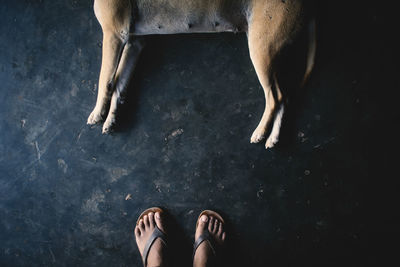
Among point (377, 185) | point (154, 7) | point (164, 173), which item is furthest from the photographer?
point (164, 173)

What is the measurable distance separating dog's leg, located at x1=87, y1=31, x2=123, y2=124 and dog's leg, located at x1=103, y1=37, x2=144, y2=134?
5 cm

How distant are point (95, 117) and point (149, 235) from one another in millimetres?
948

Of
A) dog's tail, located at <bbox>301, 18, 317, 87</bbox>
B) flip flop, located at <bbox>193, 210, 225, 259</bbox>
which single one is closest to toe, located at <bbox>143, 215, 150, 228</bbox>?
flip flop, located at <bbox>193, 210, 225, 259</bbox>

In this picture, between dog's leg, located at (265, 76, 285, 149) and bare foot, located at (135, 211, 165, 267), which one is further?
bare foot, located at (135, 211, 165, 267)

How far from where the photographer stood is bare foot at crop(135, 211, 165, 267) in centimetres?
186

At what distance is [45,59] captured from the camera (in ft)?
6.34

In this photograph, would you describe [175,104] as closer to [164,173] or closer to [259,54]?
[164,173]

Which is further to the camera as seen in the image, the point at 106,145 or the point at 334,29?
the point at 106,145

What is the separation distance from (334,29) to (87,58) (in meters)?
1.82

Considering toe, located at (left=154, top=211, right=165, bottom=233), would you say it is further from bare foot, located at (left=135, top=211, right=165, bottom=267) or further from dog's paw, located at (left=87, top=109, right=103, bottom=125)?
dog's paw, located at (left=87, top=109, right=103, bottom=125)

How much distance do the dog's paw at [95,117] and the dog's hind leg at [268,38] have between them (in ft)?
3.68

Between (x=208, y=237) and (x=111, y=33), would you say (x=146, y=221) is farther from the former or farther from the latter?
(x=111, y=33)

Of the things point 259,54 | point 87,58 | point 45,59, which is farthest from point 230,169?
point 45,59

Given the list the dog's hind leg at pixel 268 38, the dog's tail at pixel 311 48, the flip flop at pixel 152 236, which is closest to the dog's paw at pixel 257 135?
the dog's hind leg at pixel 268 38
